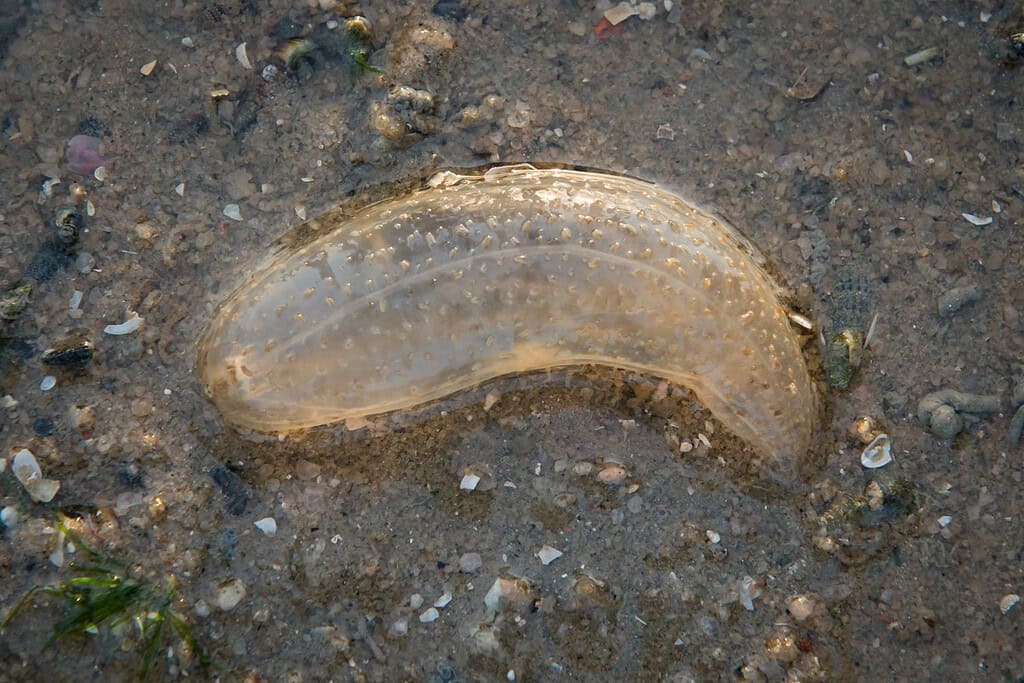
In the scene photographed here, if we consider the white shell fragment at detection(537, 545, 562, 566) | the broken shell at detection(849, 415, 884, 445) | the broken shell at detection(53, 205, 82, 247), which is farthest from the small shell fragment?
the broken shell at detection(53, 205, 82, 247)

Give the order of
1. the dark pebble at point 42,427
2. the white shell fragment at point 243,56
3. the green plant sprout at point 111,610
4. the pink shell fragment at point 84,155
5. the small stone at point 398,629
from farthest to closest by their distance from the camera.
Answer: the white shell fragment at point 243,56, the pink shell fragment at point 84,155, the dark pebble at point 42,427, the small stone at point 398,629, the green plant sprout at point 111,610

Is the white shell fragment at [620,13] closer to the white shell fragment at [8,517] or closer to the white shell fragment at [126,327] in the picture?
the white shell fragment at [126,327]

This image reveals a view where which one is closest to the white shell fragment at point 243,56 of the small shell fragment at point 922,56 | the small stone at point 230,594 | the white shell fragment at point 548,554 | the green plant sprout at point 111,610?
the green plant sprout at point 111,610

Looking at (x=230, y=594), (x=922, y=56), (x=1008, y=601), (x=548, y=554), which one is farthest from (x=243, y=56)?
(x=1008, y=601)

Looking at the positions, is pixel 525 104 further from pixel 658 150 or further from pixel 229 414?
pixel 229 414

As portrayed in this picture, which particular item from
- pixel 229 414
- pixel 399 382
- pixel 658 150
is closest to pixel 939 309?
pixel 658 150
